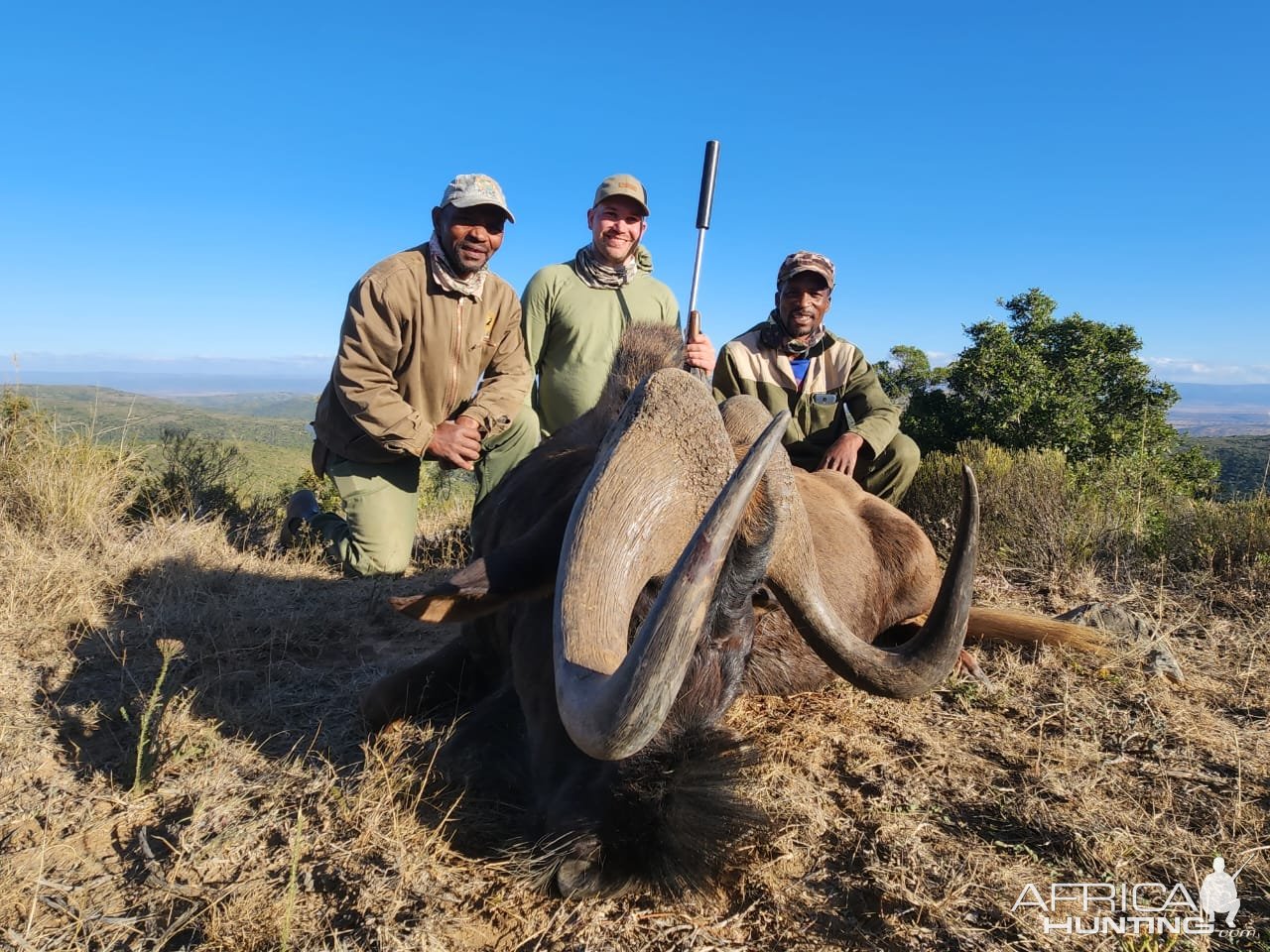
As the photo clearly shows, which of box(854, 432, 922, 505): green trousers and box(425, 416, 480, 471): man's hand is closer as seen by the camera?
box(425, 416, 480, 471): man's hand

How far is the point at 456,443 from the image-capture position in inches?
204

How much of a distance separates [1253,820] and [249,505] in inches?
307

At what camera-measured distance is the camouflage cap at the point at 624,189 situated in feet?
18.2

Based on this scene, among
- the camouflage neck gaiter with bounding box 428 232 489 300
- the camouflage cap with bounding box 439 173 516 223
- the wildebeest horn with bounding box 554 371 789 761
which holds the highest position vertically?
the camouflage cap with bounding box 439 173 516 223

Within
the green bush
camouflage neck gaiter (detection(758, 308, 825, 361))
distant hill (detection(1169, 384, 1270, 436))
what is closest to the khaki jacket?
camouflage neck gaiter (detection(758, 308, 825, 361))

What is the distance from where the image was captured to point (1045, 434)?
10.9m

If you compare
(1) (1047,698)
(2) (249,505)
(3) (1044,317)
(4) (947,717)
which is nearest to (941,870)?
(4) (947,717)

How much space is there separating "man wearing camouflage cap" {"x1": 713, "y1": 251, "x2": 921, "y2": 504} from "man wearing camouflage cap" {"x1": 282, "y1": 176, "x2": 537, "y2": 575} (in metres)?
1.76

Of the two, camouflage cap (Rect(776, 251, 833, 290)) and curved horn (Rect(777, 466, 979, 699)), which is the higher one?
camouflage cap (Rect(776, 251, 833, 290))

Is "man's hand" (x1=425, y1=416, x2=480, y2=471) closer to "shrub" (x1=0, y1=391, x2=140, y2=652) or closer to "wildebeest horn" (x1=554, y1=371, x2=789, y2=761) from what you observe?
"shrub" (x1=0, y1=391, x2=140, y2=652)

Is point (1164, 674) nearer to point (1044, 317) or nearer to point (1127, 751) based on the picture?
point (1127, 751)

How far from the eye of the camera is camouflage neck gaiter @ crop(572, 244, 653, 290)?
5863 mm

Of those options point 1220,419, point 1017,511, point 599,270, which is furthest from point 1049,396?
point 1220,419

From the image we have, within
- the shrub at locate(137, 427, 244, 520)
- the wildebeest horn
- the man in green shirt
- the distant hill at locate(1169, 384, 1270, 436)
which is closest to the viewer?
the wildebeest horn
